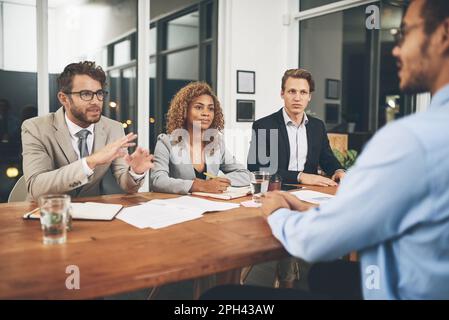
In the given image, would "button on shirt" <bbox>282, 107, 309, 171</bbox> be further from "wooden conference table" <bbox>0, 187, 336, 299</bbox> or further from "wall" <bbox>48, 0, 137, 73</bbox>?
"wall" <bbox>48, 0, 137, 73</bbox>

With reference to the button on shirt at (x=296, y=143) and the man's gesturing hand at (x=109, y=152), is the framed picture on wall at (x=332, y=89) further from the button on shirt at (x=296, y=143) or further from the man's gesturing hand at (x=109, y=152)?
the man's gesturing hand at (x=109, y=152)

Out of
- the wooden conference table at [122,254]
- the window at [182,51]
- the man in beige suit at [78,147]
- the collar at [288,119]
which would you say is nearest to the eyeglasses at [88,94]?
the man in beige suit at [78,147]

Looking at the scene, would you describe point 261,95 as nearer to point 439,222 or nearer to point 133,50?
point 133,50

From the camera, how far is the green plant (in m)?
4.16

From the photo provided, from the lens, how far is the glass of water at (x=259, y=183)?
1819 mm

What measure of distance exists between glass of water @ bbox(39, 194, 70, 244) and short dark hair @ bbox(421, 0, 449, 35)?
1.06 meters

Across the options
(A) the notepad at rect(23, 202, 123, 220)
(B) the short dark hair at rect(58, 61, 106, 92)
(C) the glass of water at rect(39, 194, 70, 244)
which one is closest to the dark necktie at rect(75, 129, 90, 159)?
(B) the short dark hair at rect(58, 61, 106, 92)

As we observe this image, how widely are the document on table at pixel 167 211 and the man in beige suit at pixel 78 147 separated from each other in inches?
12.3

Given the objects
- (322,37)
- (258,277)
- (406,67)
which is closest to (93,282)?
(406,67)

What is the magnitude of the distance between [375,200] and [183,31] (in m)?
5.18

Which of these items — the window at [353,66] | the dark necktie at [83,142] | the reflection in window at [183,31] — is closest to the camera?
the dark necktie at [83,142]

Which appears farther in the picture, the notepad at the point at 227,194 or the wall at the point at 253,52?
the wall at the point at 253,52

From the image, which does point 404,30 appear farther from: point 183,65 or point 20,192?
point 183,65
